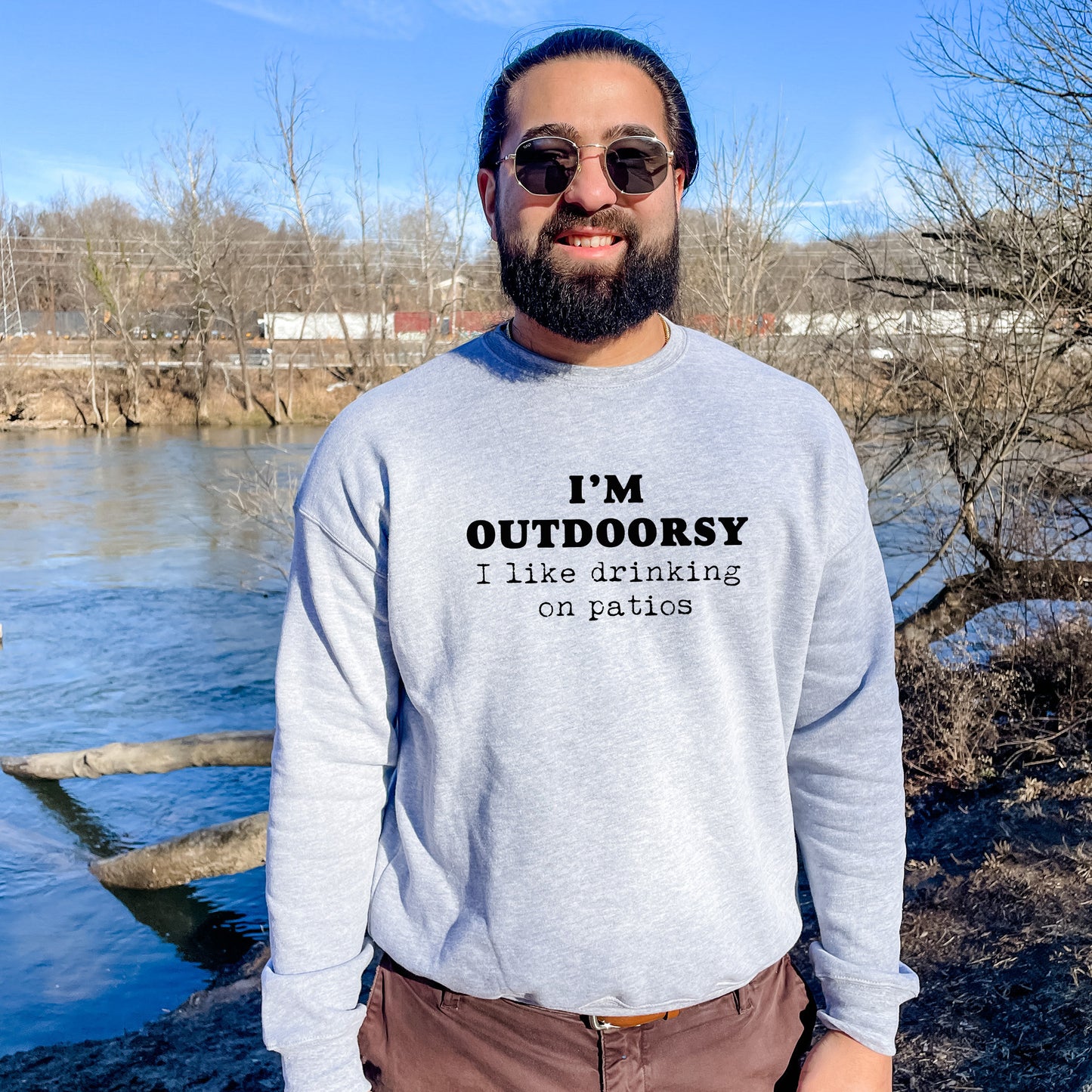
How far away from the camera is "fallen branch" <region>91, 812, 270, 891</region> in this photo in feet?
22.8

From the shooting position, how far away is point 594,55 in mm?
1518

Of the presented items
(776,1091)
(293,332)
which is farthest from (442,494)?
(293,332)

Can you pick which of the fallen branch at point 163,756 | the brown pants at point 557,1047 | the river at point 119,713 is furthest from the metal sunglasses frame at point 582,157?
the fallen branch at point 163,756

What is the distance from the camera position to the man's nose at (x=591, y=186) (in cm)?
149

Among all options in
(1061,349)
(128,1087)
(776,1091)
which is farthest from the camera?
(1061,349)

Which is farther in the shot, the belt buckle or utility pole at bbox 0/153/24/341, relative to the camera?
utility pole at bbox 0/153/24/341

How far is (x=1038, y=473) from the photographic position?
922 cm

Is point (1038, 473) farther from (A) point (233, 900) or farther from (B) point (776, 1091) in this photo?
(B) point (776, 1091)

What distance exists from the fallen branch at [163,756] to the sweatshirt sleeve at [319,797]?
692 cm

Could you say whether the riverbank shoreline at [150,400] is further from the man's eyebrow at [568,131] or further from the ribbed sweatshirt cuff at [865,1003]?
the ribbed sweatshirt cuff at [865,1003]

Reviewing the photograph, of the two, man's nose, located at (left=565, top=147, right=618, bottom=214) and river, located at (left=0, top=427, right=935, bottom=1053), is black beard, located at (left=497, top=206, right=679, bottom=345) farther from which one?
river, located at (left=0, top=427, right=935, bottom=1053)

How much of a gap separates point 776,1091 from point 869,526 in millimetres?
831

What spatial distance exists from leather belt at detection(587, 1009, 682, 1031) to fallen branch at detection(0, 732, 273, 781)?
7066 millimetres

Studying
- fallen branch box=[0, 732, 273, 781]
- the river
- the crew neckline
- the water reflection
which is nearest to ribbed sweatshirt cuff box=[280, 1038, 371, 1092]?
the crew neckline
